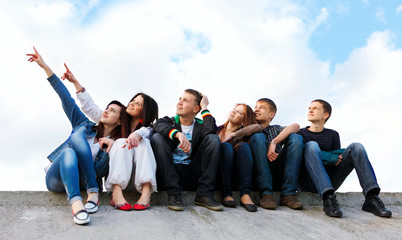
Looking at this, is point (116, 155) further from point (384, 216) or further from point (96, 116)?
point (384, 216)

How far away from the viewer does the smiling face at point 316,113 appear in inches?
188

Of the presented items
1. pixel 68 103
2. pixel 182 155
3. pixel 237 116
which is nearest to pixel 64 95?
pixel 68 103

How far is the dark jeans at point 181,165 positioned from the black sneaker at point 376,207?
6.03 feet

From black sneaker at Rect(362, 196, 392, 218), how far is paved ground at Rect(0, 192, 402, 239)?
2.5 inches

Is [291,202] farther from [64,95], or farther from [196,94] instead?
[64,95]

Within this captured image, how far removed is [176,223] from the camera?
3346mm

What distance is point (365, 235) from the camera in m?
3.57

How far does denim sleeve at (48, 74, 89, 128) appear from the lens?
13.3ft

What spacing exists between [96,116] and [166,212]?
4.56ft

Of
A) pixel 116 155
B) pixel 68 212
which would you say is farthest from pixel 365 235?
pixel 68 212

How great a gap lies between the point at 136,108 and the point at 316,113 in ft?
Result: 7.23

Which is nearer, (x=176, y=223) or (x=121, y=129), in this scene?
(x=176, y=223)

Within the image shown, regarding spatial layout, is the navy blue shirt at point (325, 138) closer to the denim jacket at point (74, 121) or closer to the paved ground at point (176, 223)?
the paved ground at point (176, 223)

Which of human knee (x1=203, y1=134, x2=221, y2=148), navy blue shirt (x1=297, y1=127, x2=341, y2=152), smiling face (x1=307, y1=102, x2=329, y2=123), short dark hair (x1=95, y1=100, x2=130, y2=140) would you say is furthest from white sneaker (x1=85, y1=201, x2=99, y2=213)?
smiling face (x1=307, y1=102, x2=329, y2=123)
